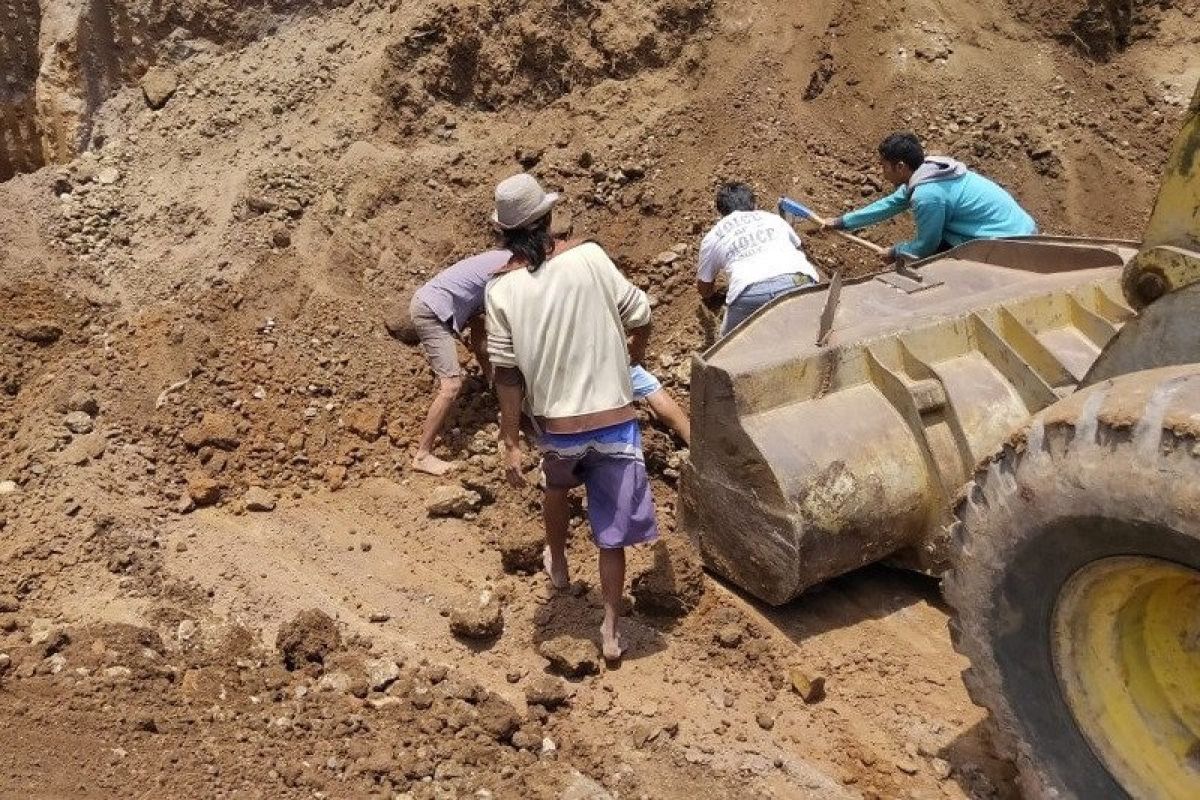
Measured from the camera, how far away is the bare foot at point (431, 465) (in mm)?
6000

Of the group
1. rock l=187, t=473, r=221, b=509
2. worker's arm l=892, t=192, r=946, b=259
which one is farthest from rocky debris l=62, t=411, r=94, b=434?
worker's arm l=892, t=192, r=946, b=259

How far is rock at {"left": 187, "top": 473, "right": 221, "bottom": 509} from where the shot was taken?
5.71 metres

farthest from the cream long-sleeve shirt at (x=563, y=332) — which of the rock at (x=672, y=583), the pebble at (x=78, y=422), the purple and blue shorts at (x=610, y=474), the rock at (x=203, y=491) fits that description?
the pebble at (x=78, y=422)

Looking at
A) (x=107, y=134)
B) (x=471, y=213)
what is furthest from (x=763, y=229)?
(x=107, y=134)

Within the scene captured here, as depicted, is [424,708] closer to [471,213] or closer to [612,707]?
[612,707]

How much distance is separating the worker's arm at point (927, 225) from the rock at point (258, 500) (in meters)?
3.36

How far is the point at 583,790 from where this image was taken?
12.7ft

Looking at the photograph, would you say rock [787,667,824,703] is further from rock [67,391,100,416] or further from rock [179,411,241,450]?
rock [67,391,100,416]

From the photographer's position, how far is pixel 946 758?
4.02 metres

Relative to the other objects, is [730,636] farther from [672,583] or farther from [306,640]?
[306,640]

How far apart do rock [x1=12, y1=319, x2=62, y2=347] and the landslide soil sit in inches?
1.1

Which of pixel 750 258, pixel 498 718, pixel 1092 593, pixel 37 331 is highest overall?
pixel 1092 593

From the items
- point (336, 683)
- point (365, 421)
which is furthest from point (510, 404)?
point (365, 421)

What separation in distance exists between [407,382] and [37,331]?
224 centimetres
